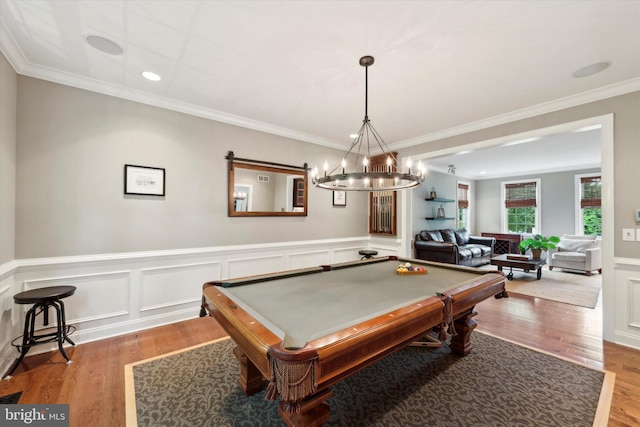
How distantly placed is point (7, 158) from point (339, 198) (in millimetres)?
3994

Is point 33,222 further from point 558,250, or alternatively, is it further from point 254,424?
point 558,250

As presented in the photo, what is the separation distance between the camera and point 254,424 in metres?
1.65

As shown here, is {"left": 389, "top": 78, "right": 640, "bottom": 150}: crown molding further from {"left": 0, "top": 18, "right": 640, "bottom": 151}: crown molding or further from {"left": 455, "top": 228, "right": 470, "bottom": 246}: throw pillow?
{"left": 455, "top": 228, "right": 470, "bottom": 246}: throw pillow

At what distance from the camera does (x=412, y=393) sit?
1927mm

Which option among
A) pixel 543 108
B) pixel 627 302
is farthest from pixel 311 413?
pixel 543 108

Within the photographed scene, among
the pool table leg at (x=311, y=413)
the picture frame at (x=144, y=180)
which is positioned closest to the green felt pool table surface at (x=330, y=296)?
the pool table leg at (x=311, y=413)

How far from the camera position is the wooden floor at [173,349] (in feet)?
5.90

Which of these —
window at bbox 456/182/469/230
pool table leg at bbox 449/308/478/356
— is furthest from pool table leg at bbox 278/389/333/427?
window at bbox 456/182/469/230

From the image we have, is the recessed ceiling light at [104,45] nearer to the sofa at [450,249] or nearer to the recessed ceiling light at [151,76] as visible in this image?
the recessed ceiling light at [151,76]

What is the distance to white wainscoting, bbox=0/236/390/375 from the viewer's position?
233 centimetres

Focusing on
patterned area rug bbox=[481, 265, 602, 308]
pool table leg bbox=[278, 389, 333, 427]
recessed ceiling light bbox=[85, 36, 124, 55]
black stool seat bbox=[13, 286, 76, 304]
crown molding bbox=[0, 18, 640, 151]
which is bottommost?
patterned area rug bbox=[481, 265, 602, 308]

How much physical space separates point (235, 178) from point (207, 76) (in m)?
1.36

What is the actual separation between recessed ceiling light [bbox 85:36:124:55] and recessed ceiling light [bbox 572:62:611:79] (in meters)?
4.02

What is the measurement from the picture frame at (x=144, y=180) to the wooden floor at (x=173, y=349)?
156 cm
